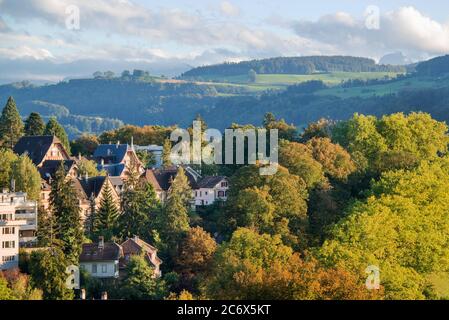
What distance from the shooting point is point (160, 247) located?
88.2 meters

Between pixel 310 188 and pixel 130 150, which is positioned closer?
pixel 310 188

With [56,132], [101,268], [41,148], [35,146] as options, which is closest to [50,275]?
[101,268]

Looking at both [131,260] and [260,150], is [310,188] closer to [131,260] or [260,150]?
[260,150]

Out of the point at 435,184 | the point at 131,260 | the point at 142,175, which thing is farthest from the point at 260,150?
the point at 131,260

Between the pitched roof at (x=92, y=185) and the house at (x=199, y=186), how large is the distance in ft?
25.9

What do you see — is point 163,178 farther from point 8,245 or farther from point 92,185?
point 8,245

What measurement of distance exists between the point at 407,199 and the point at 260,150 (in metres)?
27.4

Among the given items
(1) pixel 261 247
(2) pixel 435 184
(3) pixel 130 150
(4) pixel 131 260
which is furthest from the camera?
(3) pixel 130 150

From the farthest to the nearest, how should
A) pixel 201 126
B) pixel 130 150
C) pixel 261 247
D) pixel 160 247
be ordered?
pixel 201 126 < pixel 130 150 < pixel 160 247 < pixel 261 247

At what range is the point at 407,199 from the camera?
292ft

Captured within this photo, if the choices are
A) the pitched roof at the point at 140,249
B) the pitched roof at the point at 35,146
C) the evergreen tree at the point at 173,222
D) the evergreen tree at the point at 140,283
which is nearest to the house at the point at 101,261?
the evergreen tree at the point at 140,283

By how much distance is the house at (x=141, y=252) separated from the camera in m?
82.8

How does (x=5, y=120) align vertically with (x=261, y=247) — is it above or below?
above

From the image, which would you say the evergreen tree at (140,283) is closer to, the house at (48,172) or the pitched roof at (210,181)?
the house at (48,172)
